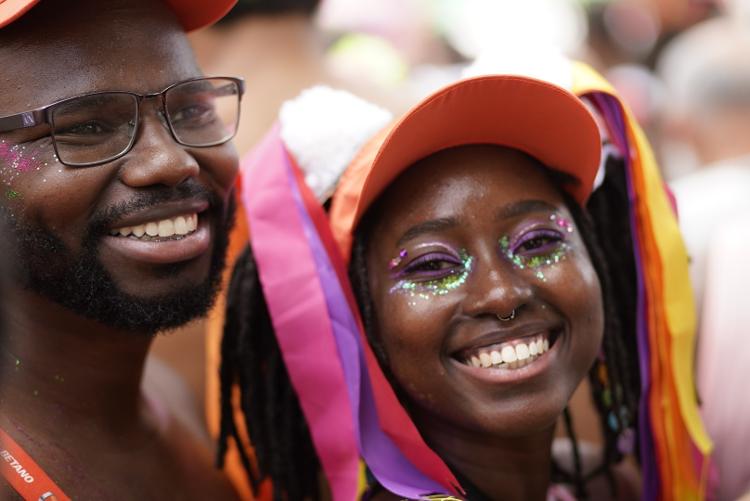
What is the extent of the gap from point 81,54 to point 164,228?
1.27 ft

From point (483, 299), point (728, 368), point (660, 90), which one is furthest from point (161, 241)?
point (660, 90)

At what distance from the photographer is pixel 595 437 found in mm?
3066

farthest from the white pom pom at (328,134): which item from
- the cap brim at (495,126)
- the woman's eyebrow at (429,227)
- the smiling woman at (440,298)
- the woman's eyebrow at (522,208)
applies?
the woman's eyebrow at (522,208)

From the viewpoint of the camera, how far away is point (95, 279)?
1882mm

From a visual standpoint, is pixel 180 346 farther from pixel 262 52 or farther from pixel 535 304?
pixel 535 304

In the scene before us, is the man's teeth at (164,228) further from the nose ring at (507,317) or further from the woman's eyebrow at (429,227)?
the nose ring at (507,317)

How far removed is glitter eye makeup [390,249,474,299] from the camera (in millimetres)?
1962

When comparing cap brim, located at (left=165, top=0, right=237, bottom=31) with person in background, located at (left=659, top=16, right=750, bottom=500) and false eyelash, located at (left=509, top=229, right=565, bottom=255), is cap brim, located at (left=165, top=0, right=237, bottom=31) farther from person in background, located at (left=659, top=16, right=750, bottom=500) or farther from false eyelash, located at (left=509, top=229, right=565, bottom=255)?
person in background, located at (left=659, top=16, right=750, bottom=500)

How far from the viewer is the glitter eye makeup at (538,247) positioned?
198 cm

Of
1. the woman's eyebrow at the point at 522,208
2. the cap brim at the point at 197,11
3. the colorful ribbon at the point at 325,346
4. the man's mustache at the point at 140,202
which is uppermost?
the cap brim at the point at 197,11

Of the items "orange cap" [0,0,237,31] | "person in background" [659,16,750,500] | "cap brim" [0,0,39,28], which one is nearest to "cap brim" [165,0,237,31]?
"orange cap" [0,0,237,31]

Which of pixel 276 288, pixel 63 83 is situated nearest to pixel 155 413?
pixel 276 288

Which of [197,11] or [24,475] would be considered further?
[197,11]

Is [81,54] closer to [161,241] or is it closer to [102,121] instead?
[102,121]
